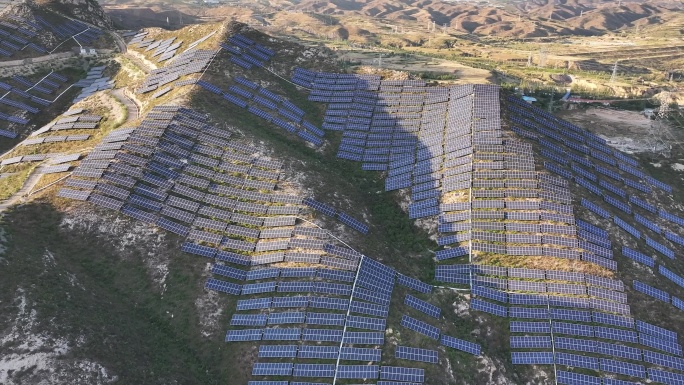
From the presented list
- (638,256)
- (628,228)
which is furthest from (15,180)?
(628,228)

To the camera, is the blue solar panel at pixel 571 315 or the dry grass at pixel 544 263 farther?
the dry grass at pixel 544 263

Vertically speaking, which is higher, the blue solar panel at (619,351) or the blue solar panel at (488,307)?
the blue solar panel at (488,307)

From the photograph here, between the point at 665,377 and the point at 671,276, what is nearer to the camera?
the point at 665,377

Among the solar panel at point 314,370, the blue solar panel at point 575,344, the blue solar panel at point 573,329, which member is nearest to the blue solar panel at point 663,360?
the blue solar panel at point 575,344

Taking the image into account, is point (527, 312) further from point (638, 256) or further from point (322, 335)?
point (322, 335)

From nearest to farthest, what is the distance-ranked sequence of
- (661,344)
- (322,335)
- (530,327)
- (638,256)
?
(322,335), (661,344), (530,327), (638,256)

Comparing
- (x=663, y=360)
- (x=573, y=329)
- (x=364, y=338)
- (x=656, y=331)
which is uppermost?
(x=364, y=338)

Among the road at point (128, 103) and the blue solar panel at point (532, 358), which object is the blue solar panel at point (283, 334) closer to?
the blue solar panel at point (532, 358)

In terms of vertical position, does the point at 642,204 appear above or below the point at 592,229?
below

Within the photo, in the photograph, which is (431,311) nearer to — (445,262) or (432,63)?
(445,262)
